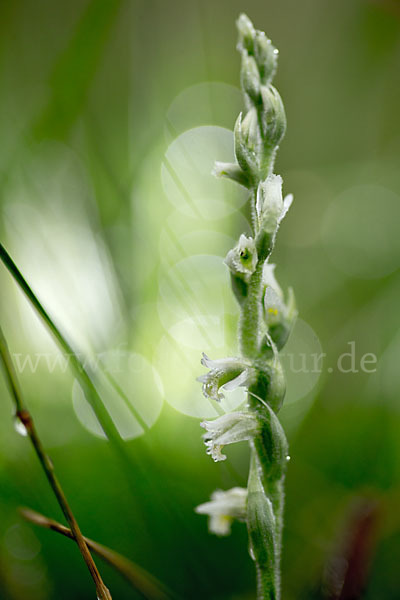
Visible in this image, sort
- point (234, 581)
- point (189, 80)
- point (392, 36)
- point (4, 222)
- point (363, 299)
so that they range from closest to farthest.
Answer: point (234, 581)
point (4, 222)
point (363, 299)
point (189, 80)
point (392, 36)

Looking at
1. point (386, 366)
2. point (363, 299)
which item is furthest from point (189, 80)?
point (386, 366)

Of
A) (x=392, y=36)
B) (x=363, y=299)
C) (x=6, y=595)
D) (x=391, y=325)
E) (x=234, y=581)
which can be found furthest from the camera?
(x=392, y=36)

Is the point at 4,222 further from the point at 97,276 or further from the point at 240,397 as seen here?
the point at 240,397

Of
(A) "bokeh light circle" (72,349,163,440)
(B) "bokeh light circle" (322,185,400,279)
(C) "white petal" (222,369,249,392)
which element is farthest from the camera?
(B) "bokeh light circle" (322,185,400,279)

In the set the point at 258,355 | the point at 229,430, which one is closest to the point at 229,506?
the point at 229,430

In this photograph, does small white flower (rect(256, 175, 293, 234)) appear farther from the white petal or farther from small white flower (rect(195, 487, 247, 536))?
small white flower (rect(195, 487, 247, 536))

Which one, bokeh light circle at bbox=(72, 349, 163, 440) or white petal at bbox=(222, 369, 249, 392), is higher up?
white petal at bbox=(222, 369, 249, 392)

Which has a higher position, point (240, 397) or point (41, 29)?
point (41, 29)

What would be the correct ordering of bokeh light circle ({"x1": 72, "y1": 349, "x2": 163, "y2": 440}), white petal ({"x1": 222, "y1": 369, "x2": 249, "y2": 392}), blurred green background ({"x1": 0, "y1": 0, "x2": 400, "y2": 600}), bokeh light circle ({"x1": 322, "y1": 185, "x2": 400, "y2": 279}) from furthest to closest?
bokeh light circle ({"x1": 322, "y1": 185, "x2": 400, "y2": 279}) < bokeh light circle ({"x1": 72, "y1": 349, "x2": 163, "y2": 440}) < blurred green background ({"x1": 0, "y1": 0, "x2": 400, "y2": 600}) < white petal ({"x1": 222, "y1": 369, "x2": 249, "y2": 392})

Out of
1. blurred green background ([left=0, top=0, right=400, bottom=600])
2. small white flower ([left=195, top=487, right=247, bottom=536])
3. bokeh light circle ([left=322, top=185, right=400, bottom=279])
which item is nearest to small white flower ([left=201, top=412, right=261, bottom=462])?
small white flower ([left=195, top=487, right=247, bottom=536])

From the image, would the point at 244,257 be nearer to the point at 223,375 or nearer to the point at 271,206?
the point at 271,206
